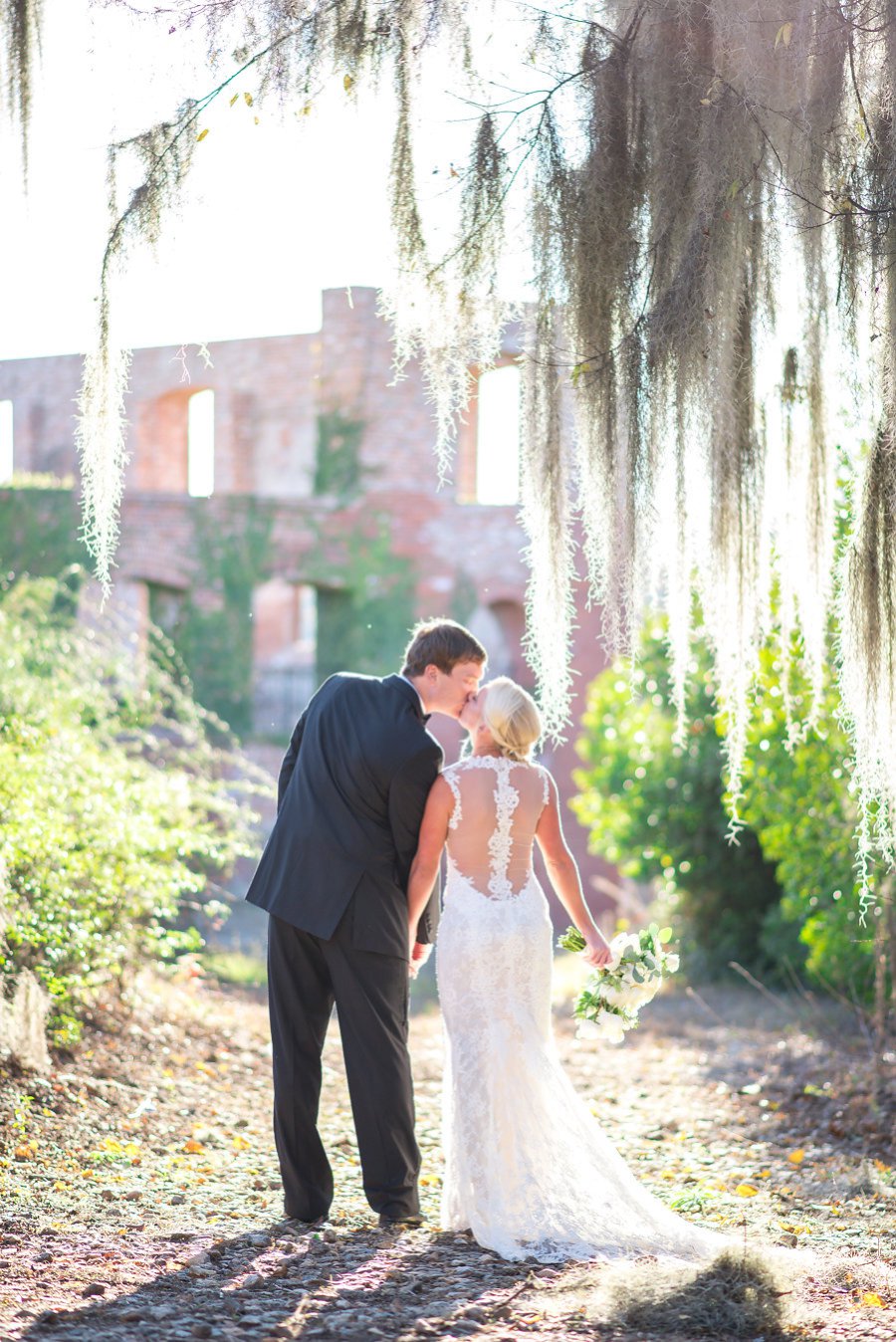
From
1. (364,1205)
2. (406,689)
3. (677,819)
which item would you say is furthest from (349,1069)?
(677,819)

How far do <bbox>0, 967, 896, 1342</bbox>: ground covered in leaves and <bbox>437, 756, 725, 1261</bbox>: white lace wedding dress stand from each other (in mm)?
160

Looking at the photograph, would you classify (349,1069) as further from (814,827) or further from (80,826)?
(814,827)

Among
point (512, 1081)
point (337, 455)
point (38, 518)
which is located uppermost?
point (337, 455)

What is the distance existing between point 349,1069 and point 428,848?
0.70 m

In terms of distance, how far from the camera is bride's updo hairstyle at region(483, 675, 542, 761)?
4207 mm

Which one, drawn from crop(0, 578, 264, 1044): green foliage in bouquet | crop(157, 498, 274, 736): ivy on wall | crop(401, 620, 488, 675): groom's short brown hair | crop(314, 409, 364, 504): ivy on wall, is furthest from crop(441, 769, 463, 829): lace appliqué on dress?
crop(314, 409, 364, 504): ivy on wall

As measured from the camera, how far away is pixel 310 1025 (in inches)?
169

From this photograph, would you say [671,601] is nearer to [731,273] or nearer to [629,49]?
[731,273]

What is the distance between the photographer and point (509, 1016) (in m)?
4.17

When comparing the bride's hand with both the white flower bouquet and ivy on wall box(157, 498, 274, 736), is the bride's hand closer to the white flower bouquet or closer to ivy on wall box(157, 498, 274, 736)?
the white flower bouquet

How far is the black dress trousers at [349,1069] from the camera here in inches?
165

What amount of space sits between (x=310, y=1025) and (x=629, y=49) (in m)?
3.11

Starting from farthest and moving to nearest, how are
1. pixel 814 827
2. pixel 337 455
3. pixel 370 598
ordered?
pixel 337 455 < pixel 370 598 < pixel 814 827

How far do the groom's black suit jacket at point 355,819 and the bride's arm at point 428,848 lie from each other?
0.03 meters
